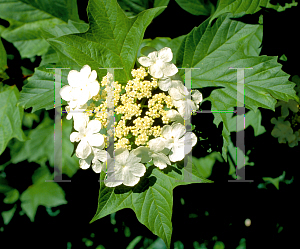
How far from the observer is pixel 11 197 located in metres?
2.11

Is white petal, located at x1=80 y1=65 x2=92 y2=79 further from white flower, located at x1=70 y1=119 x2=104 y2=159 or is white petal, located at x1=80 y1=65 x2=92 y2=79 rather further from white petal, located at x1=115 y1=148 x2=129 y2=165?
white petal, located at x1=115 y1=148 x2=129 y2=165

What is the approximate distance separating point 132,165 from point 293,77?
1.31 meters

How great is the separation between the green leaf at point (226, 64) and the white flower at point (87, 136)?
57 cm

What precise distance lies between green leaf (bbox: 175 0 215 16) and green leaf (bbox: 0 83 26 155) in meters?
1.26

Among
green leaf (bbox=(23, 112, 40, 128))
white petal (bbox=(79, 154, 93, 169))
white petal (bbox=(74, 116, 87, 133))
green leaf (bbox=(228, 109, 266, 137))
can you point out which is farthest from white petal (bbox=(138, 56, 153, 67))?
green leaf (bbox=(23, 112, 40, 128))

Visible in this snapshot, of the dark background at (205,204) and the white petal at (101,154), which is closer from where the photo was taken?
the white petal at (101,154)

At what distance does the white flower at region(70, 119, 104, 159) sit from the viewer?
3.54ft

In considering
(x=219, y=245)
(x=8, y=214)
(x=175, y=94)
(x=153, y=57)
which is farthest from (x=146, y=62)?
(x=219, y=245)

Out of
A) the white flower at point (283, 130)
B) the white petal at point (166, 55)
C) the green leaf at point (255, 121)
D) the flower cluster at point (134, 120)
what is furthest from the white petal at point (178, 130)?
the white flower at point (283, 130)

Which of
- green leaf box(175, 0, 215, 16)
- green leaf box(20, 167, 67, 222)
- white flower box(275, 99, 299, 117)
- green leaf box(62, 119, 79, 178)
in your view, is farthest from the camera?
green leaf box(20, 167, 67, 222)

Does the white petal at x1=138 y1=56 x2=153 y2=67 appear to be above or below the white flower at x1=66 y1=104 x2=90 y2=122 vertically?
above

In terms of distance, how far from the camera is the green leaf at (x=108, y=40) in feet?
3.75

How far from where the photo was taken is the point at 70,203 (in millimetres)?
2156

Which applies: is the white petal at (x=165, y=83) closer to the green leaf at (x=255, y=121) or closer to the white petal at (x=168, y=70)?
the white petal at (x=168, y=70)
